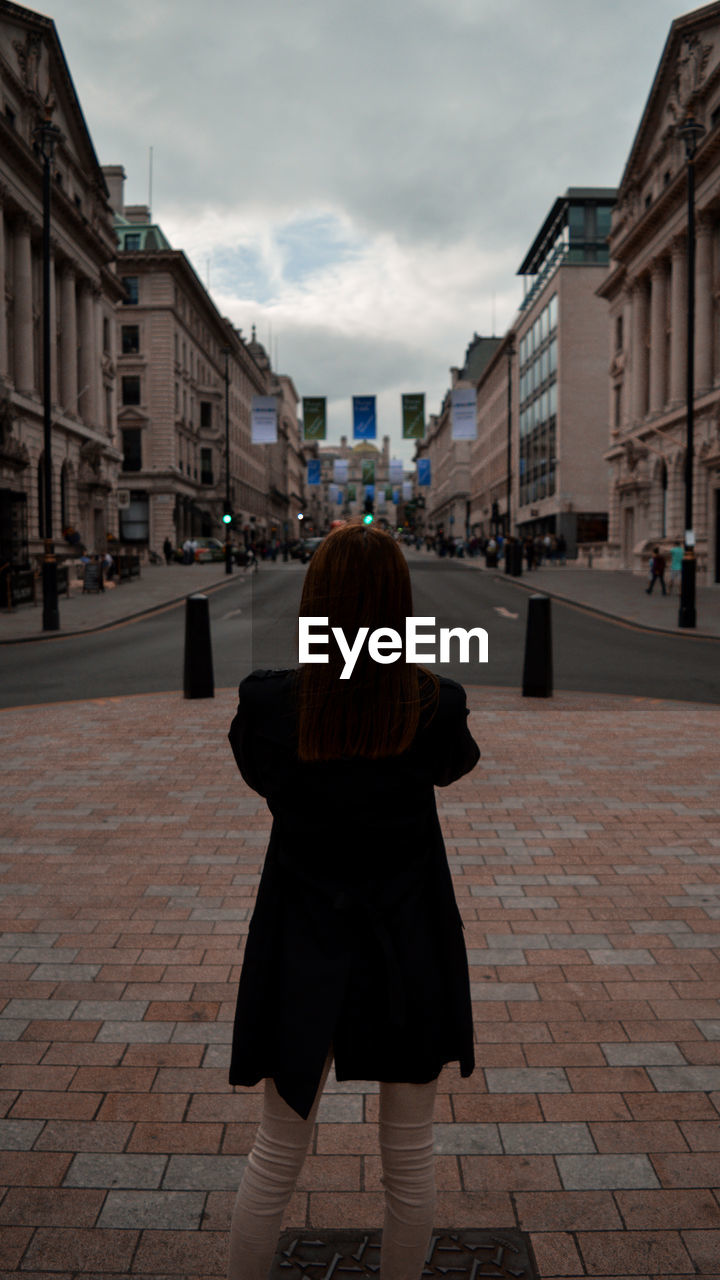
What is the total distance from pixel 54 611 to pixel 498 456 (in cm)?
7366

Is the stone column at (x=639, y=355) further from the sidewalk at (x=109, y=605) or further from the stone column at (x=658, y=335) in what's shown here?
the sidewalk at (x=109, y=605)

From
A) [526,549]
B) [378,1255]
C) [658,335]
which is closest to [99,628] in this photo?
[378,1255]

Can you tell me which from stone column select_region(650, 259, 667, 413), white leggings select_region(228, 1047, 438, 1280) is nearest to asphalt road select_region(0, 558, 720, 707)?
white leggings select_region(228, 1047, 438, 1280)

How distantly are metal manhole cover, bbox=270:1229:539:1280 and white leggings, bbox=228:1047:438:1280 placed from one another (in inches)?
16.9

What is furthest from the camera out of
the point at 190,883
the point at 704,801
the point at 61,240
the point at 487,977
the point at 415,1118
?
the point at 61,240

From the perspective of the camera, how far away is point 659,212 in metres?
40.8

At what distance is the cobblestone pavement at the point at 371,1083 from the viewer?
8.78 feet

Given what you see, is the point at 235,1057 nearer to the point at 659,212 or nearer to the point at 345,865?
the point at 345,865

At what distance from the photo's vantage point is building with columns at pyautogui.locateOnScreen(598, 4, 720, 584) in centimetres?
3550

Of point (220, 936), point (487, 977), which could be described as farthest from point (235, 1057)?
point (220, 936)

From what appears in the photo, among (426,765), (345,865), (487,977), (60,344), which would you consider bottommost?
(487,977)

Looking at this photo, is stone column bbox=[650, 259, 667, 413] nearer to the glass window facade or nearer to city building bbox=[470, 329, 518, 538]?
the glass window facade

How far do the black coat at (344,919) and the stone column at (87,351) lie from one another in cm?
4615

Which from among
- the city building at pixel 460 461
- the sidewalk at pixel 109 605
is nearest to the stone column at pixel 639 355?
the sidewalk at pixel 109 605
